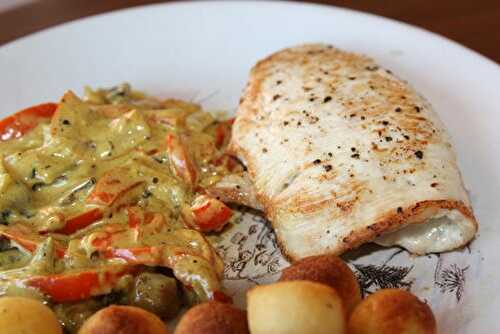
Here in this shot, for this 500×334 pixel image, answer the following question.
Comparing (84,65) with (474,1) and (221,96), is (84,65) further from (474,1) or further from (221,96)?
(474,1)

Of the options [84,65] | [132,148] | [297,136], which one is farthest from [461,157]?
[84,65]

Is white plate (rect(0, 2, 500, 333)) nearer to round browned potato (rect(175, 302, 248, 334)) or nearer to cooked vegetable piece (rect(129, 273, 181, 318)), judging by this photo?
cooked vegetable piece (rect(129, 273, 181, 318))

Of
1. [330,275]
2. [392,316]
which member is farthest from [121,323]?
[392,316]

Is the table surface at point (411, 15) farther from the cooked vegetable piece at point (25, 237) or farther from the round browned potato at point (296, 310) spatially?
the round browned potato at point (296, 310)

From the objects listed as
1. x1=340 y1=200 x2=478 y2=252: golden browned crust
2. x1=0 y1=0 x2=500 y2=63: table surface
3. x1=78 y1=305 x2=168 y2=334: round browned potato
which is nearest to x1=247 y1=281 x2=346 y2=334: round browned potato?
x1=78 y1=305 x2=168 y2=334: round browned potato

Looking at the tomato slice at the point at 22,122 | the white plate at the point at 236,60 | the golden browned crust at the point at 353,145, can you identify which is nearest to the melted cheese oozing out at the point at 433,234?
the golden browned crust at the point at 353,145

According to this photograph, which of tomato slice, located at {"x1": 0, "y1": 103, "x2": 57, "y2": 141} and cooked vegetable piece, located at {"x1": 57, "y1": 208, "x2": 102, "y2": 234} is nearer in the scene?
cooked vegetable piece, located at {"x1": 57, "y1": 208, "x2": 102, "y2": 234}

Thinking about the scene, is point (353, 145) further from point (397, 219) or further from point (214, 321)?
point (214, 321)
